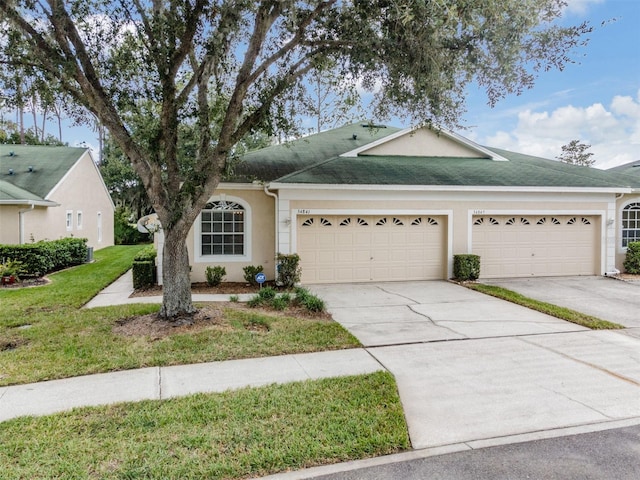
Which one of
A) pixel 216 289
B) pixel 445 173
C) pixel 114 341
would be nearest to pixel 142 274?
pixel 216 289

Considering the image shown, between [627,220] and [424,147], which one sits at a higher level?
[424,147]

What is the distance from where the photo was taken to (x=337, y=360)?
5.86m

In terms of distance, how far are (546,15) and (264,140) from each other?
56.1 ft

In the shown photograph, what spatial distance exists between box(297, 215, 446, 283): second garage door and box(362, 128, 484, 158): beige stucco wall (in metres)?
3.39

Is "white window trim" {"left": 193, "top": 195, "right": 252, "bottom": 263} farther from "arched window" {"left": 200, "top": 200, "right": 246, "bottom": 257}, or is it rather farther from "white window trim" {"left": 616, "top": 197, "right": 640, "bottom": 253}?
"white window trim" {"left": 616, "top": 197, "right": 640, "bottom": 253}

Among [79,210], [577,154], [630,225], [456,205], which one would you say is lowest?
[630,225]

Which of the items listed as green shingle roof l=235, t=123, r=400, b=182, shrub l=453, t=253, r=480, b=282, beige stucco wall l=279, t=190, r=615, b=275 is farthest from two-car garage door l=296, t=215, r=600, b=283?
green shingle roof l=235, t=123, r=400, b=182

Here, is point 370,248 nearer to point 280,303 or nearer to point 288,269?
point 288,269

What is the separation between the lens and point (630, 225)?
1434 cm

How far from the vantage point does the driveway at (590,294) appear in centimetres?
872

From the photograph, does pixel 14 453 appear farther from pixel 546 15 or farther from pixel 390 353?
pixel 546 15

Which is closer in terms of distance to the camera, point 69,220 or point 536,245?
point 536,245

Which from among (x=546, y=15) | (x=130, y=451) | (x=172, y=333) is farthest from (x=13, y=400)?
(x=546, y=15)

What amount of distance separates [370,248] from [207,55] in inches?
288
